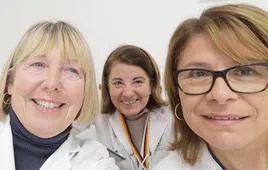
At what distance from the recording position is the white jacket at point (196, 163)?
103cm

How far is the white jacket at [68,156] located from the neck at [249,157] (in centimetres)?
46

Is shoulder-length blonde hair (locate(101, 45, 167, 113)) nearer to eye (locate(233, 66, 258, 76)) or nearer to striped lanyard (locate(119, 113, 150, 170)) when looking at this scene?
striped lanyard (locate(119, 113, 150, 170))

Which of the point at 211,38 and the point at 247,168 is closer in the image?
the point at 211,38

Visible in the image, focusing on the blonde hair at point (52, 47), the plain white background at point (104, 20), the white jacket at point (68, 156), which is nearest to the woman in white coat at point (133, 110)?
the plain white background at point (104, 20)

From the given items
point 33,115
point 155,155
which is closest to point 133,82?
point 155,155

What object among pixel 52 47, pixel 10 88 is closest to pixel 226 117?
pixel 52 47

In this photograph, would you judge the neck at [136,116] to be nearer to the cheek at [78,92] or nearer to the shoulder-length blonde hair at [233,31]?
the cheek at [78,92]

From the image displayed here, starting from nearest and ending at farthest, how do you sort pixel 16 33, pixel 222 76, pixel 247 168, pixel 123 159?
pixel 222 76 → pixel 247 168 → pixel 123 159 → pixel 16 33

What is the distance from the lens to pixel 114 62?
187 centimetres

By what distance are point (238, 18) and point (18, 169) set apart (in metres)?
0.93

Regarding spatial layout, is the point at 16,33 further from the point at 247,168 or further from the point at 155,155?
the point at 247,168

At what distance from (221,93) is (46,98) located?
2.00 feet

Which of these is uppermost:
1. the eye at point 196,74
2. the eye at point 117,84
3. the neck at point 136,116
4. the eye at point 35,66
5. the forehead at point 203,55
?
the forehead at point 203,55

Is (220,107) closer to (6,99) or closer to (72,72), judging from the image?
(72,72)
